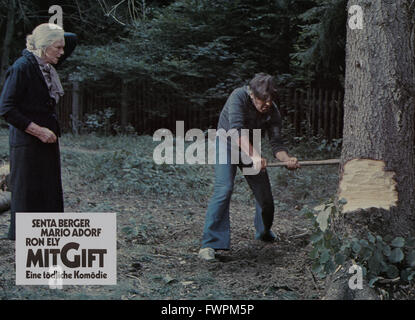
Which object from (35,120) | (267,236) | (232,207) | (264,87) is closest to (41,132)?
(35,120)

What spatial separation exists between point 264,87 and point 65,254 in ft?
6.81

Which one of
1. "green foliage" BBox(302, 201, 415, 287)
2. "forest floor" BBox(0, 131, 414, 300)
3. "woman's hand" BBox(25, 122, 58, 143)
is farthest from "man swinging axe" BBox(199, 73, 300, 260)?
"woman's hand" BBox(25, 122, 58, 143)

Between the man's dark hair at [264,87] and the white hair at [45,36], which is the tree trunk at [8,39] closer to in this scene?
the white hair at [45,36]

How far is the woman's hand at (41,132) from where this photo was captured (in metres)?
4.14

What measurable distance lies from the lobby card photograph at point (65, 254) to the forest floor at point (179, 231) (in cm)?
9

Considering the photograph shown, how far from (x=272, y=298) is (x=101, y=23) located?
13166mm

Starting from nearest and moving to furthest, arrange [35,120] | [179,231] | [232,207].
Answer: [35,120] < [179,231] < [232,207]

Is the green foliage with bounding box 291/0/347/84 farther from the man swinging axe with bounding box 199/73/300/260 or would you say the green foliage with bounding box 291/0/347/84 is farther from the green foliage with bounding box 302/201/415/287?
the green foliage with bounding box 302/201/415/287

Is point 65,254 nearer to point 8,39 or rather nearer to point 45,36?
point 45,36

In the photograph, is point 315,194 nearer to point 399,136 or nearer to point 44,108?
point 399,136

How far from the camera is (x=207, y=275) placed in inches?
167

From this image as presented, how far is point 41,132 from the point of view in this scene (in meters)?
4.17

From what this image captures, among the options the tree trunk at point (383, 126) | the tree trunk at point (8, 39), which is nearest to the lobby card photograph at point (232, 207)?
the tree trunk at point (383, 126)

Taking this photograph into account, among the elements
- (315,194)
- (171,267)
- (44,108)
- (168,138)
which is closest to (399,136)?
(171,267)
